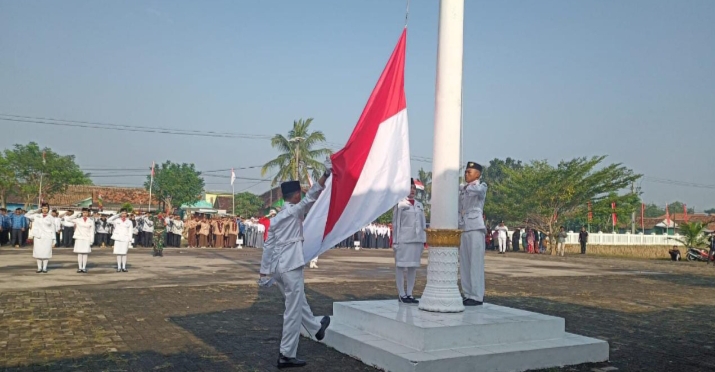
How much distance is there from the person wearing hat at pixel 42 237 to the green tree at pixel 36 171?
123 feet

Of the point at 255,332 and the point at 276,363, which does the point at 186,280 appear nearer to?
the point at 255,332

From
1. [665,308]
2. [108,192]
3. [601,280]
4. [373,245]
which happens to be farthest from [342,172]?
[108,192]

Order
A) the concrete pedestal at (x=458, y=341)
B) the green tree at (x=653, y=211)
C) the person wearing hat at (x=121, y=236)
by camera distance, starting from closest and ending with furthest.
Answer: the concrete pedestal at (x=458, y=341)
the person wearing hat at (x=121, y=236)
the green tree at (x=653, y=211)

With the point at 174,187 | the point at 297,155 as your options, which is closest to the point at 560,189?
the point at 297,155

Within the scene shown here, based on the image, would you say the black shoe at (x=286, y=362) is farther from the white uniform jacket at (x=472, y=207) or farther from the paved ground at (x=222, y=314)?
the white uniform jacket at (x=472, y=207)

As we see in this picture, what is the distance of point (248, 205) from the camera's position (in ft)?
227

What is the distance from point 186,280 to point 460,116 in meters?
9.20

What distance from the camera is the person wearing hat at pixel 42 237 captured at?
14.0 m

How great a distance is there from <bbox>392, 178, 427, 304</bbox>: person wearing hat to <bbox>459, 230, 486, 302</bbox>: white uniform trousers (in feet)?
2.23

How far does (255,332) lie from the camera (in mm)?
7391

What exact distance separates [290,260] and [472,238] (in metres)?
2.65

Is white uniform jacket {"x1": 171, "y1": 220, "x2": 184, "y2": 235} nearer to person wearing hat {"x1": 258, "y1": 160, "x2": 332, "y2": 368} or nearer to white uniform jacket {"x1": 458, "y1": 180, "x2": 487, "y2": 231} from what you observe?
white uniform jacket {"x1": 458, "y1": 180, "x2": 487, "y2": 231}

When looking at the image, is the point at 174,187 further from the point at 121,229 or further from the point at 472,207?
the point at 472,207

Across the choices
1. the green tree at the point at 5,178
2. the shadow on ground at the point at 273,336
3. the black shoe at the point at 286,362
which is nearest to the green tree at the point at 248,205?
the green tree at the point at 5,178
